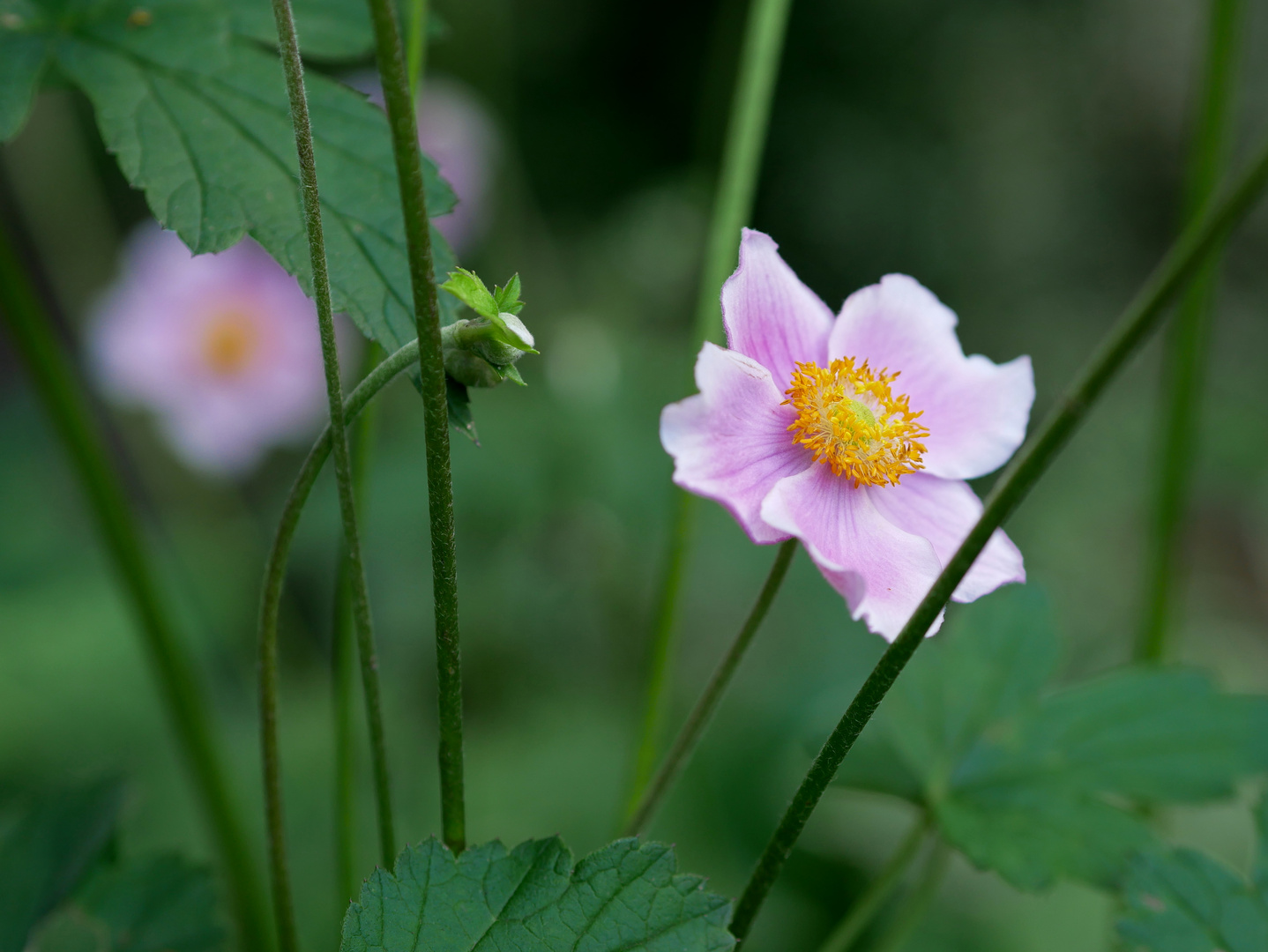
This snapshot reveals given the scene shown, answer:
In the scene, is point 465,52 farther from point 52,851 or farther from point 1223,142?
point 52,851

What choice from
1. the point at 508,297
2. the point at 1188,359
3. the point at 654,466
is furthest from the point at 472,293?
the point at 654,466

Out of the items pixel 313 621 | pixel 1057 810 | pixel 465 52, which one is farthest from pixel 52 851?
pixel 465 52

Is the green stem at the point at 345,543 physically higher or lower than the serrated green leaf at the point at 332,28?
lower

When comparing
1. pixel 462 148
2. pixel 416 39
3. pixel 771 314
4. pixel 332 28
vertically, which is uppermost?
pixel 462 148

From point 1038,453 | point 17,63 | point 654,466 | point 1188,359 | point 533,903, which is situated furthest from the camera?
Answer: point 654,466

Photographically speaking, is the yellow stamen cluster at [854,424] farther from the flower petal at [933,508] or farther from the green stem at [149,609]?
the green stem at [149,609]

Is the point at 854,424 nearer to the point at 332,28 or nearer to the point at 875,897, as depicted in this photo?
the point at 875,897

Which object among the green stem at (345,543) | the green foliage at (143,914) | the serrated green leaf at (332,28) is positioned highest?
the serrated green leaf at (332,28)

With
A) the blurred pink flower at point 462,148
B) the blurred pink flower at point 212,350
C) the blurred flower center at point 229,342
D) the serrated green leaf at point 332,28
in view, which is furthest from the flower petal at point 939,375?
the blurred flower center at point 229,342
